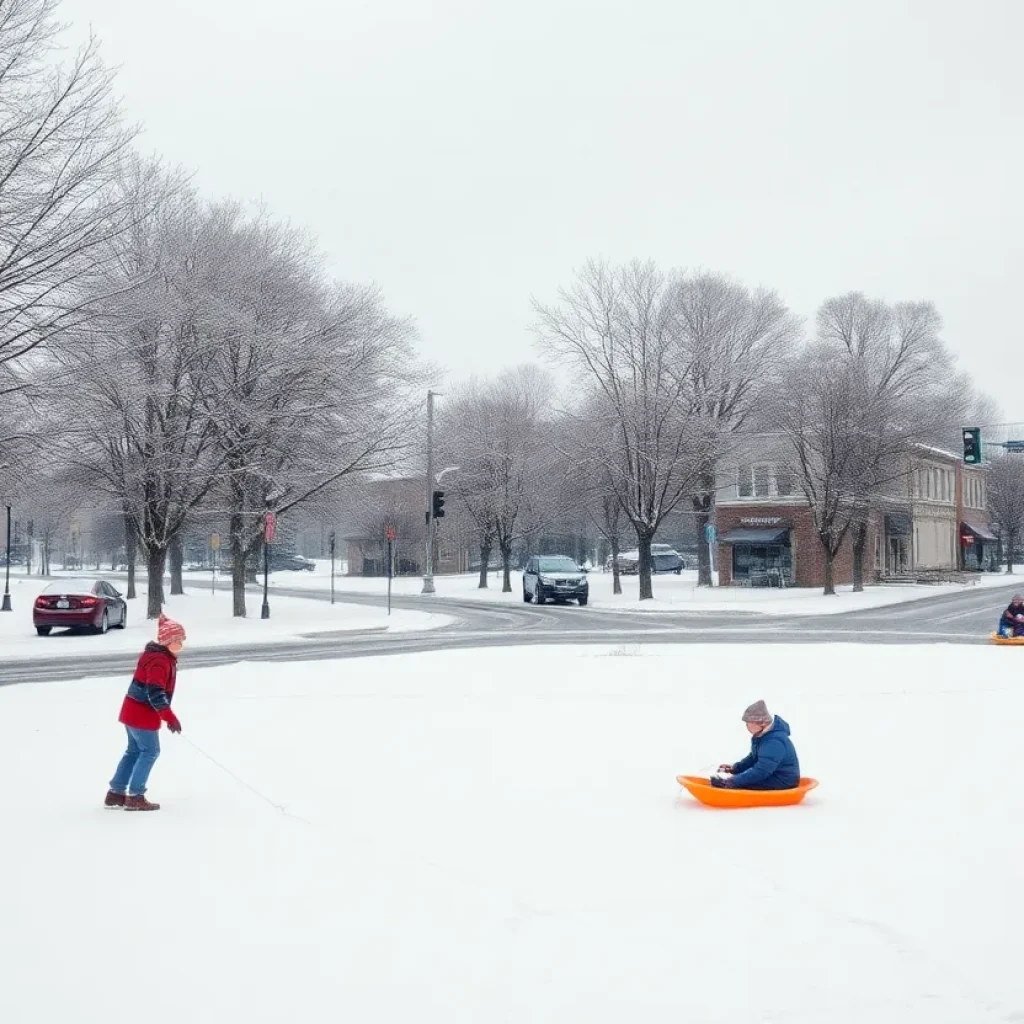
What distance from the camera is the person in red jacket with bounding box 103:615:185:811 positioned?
8648mm

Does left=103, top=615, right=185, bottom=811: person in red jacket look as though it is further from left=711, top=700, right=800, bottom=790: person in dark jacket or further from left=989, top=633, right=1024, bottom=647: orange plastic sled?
left=989, top=633, right=1024, bottom=647: orange plastic sled

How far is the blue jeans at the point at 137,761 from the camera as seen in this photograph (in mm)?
8727

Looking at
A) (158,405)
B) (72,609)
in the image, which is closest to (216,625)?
(72,609)

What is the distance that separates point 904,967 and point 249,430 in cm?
2970

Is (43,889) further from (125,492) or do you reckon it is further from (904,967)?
(125,492)

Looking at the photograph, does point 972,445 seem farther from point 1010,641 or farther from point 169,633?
point 169,633

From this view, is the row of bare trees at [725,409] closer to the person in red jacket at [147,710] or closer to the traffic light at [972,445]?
the traffic light at [972,445]

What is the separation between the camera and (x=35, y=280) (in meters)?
21.7

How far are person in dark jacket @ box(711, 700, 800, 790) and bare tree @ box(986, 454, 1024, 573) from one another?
314ft

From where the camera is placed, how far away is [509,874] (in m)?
7.19

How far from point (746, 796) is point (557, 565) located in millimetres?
36547

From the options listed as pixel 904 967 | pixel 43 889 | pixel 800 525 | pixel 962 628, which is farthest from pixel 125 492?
pixel 800 525

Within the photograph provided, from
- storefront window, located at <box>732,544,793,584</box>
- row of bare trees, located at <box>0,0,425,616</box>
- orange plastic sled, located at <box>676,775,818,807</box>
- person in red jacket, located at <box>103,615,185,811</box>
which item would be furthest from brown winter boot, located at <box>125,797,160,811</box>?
storefront window, located at <box>732,544,793,584</box>

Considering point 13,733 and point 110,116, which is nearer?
point 13,733
